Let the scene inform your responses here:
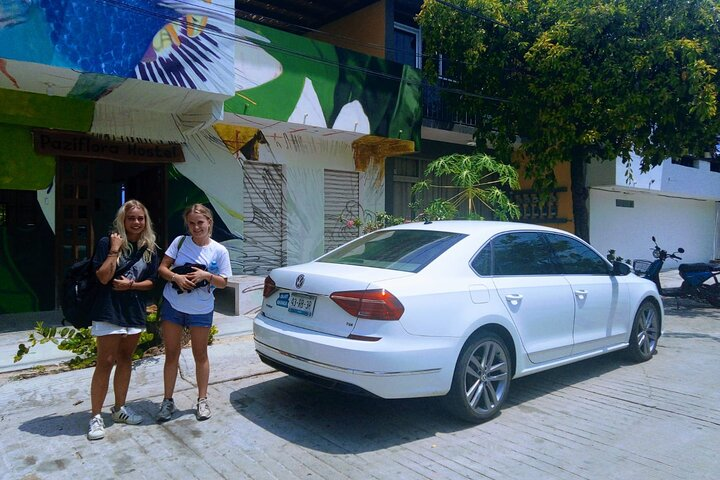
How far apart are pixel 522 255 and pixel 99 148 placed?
259 inches

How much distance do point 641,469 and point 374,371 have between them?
187 cm

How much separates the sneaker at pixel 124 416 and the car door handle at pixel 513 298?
306cm

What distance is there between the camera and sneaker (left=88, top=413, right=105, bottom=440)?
151 inches

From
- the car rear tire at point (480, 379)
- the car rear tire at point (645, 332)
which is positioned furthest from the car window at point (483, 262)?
the car rear tire at point (645, 332)

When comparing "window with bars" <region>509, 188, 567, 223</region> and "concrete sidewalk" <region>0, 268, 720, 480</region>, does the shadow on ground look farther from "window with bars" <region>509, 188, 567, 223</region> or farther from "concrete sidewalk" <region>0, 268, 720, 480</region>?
"window with bars" <region>509, 188, 567, 223</region>

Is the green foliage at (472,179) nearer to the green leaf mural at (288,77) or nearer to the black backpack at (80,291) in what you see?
the green leaf mural at (288,77)

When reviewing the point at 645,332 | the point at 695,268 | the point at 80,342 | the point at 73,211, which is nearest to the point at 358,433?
the point at 80,342

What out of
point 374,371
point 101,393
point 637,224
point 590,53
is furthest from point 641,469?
point 637,224

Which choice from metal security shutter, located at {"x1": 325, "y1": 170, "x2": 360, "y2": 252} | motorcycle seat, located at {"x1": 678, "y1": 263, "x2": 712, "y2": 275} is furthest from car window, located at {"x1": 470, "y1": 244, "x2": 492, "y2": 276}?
motorcycle seat, located at {"x1": 678, "y1": 263, "x2": 712, "y2": 275}

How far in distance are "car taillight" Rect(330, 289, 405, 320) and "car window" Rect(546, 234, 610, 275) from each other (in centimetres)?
230

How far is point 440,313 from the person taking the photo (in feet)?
12.9

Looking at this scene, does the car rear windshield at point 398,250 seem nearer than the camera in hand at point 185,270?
No

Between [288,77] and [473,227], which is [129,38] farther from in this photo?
[473,227]

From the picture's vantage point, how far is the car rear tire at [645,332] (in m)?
6.06
